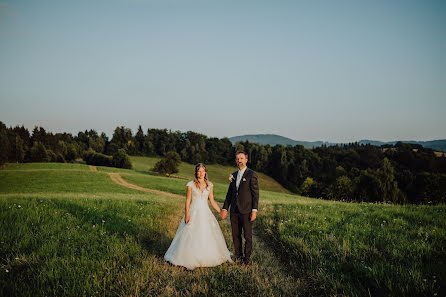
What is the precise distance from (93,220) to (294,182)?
87.3m

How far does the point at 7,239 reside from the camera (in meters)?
5.55

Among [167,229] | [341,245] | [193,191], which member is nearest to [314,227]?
[341,245]

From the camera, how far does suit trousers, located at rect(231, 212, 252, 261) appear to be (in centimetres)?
569

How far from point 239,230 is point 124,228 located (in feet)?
13.2

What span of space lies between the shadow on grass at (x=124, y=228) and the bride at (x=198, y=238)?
965 mm

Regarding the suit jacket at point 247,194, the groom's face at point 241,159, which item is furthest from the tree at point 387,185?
the groom's face at point 241,159

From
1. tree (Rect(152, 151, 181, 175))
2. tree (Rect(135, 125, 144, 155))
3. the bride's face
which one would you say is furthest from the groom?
tree (Rect(135, 125, 144, 155))

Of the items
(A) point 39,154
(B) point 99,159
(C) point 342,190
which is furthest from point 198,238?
(A) point 39,154

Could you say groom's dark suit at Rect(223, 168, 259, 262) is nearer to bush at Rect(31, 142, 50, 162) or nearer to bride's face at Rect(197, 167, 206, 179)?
bride's face at Rect(197, 167, 206, 179)

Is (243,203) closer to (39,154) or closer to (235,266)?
(235,266)

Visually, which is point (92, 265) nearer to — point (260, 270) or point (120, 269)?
point (120, 269)

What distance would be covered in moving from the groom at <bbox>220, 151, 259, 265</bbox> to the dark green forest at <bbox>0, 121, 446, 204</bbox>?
4034 centimetres

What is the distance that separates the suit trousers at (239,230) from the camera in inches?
224

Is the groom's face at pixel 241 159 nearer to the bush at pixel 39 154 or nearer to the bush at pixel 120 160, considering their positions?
the bush at pixel 120 160
